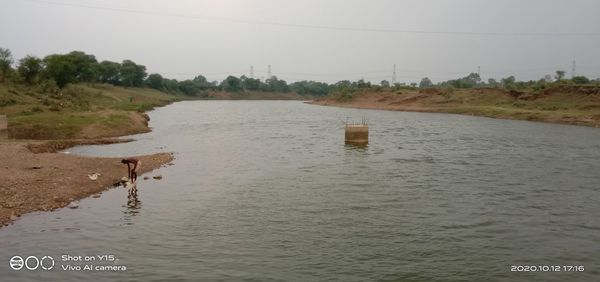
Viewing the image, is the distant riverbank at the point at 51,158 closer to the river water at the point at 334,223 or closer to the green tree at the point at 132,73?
the river water at the point at 334,223

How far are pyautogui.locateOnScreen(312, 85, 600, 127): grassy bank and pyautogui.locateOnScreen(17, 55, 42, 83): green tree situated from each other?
246 ft

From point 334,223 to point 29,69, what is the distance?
7910 cm

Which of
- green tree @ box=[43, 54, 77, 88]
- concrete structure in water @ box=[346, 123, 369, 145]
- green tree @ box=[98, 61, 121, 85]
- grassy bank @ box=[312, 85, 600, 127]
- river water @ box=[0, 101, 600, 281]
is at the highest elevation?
green tree @ box=[98, 61, 121, 85]

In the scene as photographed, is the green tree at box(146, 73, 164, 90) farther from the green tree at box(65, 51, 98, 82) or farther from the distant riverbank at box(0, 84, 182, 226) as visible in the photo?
the distant riverbank at box(0, 84, 182, 226)

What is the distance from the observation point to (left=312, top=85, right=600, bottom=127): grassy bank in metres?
72.1

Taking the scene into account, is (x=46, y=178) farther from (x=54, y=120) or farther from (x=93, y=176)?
(x=54, y=120)

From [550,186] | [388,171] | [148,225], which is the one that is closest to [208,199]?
[148,225]

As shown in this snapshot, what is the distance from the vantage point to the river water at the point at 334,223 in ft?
45.9

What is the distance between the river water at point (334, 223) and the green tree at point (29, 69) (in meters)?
60.1

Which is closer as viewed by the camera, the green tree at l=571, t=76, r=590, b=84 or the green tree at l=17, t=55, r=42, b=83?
the green tree at l=17, t=55, r=42, b=83

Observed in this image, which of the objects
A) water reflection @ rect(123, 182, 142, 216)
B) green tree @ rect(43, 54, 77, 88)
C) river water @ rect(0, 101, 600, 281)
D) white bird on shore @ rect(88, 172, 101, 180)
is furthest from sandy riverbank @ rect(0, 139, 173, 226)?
green tree @ rect(43, 54, 77, 88)

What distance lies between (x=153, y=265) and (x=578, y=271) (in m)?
12.4

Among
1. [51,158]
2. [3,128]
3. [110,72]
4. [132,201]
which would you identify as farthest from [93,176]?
[110,72]

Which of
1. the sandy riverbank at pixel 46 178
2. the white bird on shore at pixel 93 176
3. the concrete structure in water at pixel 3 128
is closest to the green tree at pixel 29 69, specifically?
the concrete structure in water at pixel 3 128
